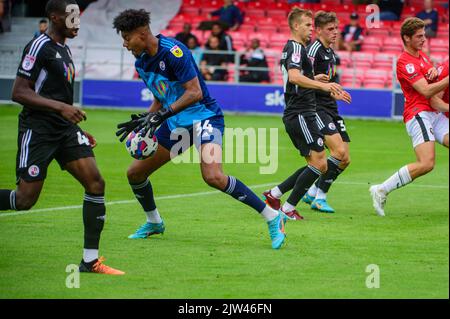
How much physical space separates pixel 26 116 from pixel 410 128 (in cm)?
507

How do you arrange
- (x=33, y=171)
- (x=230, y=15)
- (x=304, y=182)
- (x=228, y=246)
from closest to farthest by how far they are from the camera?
1. (x=33, y=171)
2. (x=228, y=246)
3. (x=304, y=182)
4. (x=230, y=15)

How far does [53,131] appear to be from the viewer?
770cm

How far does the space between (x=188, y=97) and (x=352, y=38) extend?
2034 cm

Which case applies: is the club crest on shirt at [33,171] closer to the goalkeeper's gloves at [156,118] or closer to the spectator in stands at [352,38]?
the goalkeeper's gloves at [156,118]

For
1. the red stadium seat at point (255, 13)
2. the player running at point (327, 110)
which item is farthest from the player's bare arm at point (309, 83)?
the red stadium seat at point (255, 13)

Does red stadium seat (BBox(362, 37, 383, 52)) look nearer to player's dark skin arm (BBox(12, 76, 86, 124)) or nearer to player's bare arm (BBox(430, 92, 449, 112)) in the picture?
player's bare arm (BBox(430, 92, 449, 112))

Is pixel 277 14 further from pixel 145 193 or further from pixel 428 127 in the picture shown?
pixel 145 193

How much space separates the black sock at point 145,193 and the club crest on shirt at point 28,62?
212cm

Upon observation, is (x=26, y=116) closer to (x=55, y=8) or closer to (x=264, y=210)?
(x=55, y=8)

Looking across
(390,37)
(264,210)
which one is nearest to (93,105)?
(390,37)

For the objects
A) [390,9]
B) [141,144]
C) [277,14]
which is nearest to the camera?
[141,144]

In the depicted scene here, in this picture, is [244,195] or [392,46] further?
[392,46]

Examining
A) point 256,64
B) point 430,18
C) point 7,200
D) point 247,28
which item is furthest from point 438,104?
point 247,28

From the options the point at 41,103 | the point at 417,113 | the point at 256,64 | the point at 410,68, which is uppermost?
the point at 41,103
